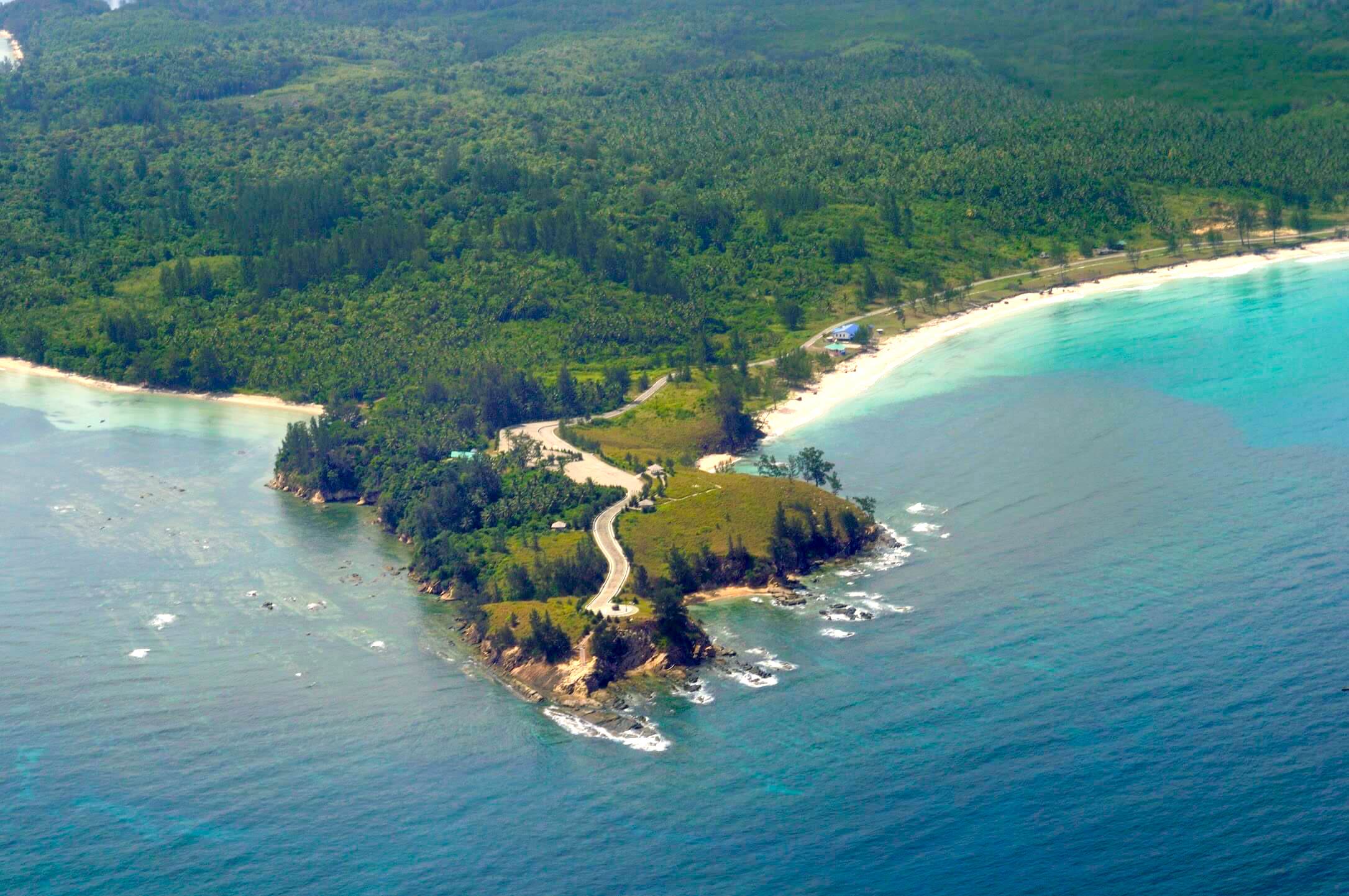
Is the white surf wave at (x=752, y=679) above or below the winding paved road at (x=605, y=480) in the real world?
below

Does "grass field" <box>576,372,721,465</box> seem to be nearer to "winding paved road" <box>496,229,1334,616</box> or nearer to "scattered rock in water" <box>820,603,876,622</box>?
"winding paved road" <box>496,229,1334,616</box>

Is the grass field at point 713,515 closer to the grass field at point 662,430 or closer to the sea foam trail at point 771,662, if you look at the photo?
→ the grass field at point 662,430

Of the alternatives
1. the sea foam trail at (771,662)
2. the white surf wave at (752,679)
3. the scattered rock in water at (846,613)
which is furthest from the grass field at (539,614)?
the scattered rock in water at (846,613)

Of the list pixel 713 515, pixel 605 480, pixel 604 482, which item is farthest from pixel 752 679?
pixel 605 480

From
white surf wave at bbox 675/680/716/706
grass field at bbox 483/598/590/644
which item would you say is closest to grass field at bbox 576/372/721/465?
grass field at bbox 483/598/590/644

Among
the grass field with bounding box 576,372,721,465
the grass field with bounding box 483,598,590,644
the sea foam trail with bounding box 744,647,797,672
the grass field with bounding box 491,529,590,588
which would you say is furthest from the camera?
the grass field with bounding box 576,372,721,465

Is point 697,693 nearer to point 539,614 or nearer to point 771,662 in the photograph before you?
point 771,662

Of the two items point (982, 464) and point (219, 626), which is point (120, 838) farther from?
point (982, 464)
